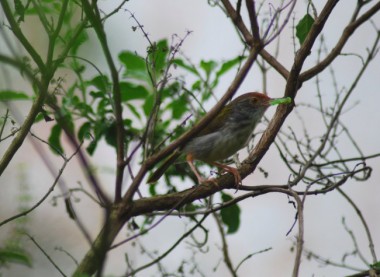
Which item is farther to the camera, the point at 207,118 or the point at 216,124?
the point at 216,124

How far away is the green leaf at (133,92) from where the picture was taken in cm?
486

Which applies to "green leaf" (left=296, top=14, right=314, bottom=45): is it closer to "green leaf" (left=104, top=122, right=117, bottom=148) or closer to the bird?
the bird

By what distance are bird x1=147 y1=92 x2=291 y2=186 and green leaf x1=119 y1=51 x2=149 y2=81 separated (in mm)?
608

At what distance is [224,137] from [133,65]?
0.86 meters

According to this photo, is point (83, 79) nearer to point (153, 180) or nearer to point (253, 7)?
point (153, 180)

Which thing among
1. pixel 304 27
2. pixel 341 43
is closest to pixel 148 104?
pixel 304 27

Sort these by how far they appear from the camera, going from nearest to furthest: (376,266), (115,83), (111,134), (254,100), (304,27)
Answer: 1. (115,83)
2. (376,266)
3. (304,27)
4. (111,134)
5. (254,100)

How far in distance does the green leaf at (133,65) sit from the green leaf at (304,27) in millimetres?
1477

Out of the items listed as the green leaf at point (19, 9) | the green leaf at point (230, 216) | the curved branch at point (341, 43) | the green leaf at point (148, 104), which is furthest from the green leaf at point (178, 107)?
the green leaf at point (19, 9)

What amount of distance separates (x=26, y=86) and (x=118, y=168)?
2731mm

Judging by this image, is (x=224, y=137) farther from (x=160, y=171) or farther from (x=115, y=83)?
(x=115, y=83)

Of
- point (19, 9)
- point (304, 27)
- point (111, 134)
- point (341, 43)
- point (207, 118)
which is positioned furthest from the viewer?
point (111, 134)

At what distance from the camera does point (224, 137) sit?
4.96m

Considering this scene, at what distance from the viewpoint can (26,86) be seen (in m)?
5.09
